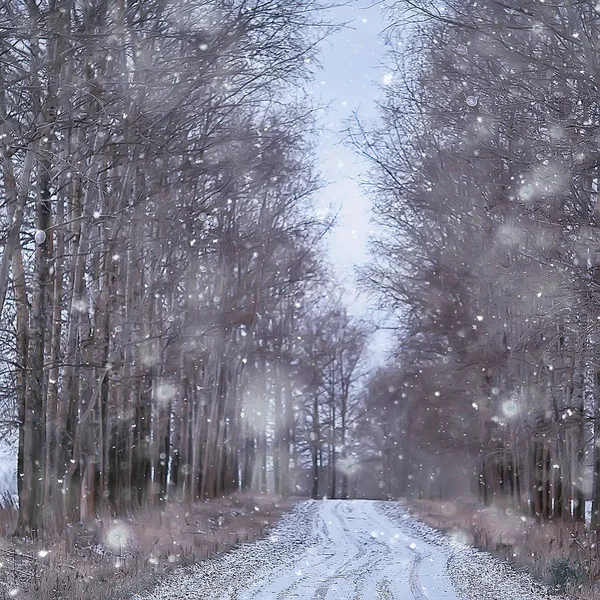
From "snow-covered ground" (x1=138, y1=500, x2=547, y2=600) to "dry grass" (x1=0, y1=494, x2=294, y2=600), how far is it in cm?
41

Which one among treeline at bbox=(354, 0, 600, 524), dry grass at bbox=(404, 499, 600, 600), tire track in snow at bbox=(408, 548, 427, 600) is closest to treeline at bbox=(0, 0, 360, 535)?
treeline at bbox=(354, 0, 600, 524)

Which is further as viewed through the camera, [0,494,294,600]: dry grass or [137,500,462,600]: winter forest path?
[137,500,462,600]: winter forest path

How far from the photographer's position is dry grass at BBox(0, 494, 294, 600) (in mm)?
10336

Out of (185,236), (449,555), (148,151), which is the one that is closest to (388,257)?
(185,236)

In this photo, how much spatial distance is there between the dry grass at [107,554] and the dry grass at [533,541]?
5.46 metres

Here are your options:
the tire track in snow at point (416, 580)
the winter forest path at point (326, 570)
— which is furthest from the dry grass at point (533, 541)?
the tire track in snow at point (416, 580)

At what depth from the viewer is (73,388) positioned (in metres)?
15.7

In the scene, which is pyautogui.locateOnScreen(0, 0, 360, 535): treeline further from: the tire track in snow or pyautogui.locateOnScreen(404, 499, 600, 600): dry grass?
pyautogui.locateOnScreen(404, 499, 600, 600): dry grass

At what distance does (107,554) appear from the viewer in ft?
42.8

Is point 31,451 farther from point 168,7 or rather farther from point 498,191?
point 498,191

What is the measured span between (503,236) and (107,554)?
30.6ft

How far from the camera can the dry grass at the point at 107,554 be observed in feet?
33.9

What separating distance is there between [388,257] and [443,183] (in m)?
8.58

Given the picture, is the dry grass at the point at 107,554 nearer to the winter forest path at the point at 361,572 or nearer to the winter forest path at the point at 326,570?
the winter forest path at the point at 326,570
